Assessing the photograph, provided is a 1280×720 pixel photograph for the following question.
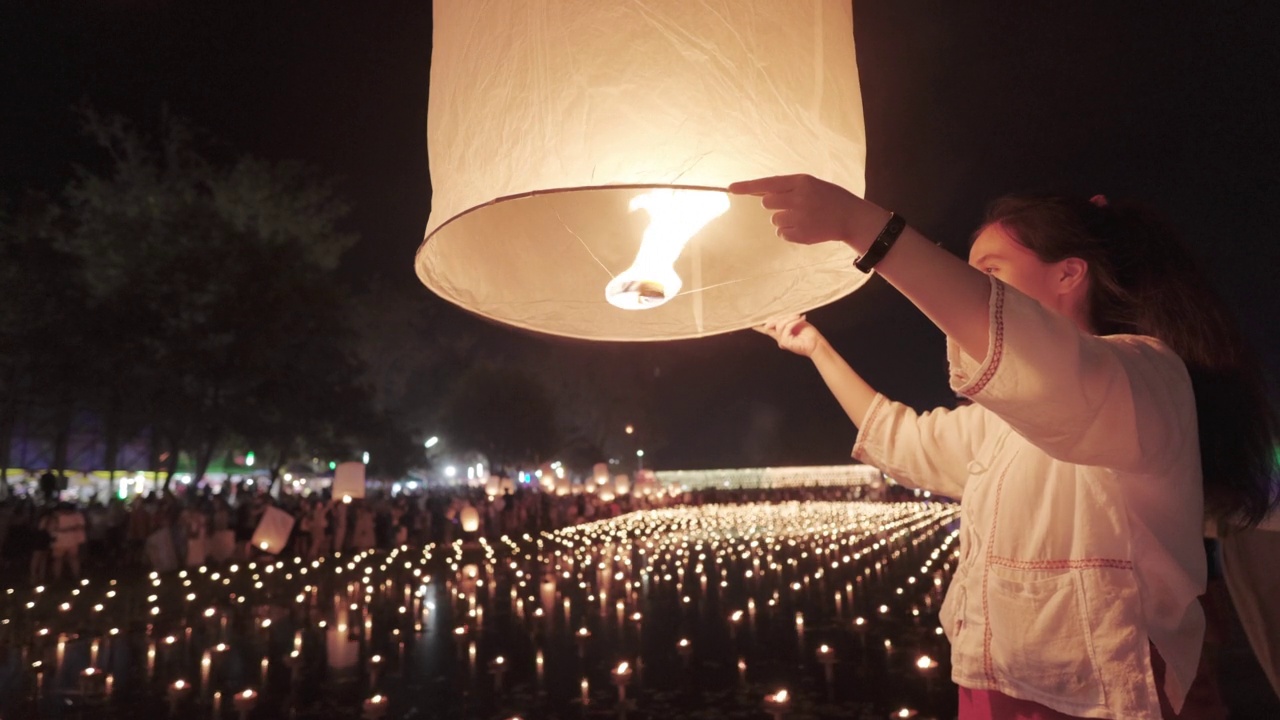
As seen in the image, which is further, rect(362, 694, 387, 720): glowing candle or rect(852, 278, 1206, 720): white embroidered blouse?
rect(362, 694, 387, 720): glowing candle

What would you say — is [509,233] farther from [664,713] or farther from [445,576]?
[445,576]

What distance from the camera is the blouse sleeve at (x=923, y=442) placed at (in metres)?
1.95

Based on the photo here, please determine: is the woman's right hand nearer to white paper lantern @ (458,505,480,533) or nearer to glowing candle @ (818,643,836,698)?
glowing candle @ (818,643,836,698)

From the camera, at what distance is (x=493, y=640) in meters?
7.22

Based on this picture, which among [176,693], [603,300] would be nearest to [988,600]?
[603,300]

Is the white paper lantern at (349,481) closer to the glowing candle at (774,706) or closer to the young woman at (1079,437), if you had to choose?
the glowing candle at (774,706)

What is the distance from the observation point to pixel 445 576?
12078 millimetres

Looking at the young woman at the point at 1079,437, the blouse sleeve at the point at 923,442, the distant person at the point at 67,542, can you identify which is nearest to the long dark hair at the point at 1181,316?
the young woman at the point at 1079,437

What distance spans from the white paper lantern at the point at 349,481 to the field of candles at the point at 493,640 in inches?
102

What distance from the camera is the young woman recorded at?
1.08m

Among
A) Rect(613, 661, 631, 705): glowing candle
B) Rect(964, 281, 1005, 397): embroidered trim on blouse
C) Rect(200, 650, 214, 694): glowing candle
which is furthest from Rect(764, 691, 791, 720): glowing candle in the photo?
Rect(964, 281, 1005, 397): embroidered trim on blouse

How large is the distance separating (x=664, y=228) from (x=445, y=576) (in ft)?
37.7

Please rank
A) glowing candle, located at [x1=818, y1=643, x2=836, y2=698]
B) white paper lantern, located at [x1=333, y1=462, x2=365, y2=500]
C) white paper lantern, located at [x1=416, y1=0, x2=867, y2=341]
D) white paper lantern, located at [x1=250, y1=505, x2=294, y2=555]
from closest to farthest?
white paper lantern, located at [x1=416, y1=0, x2=867, y2=341]
glowing candle, located at [x1=818, y1=643, x2=836, y2=698]
white paper lantern, located at [x1=250, y1=505, x2=294, y2=555]
white paper lantern, located at [x1=333, y1=462, x2=365, y2=500]

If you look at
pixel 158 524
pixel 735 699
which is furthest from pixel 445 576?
pixel 735 699
